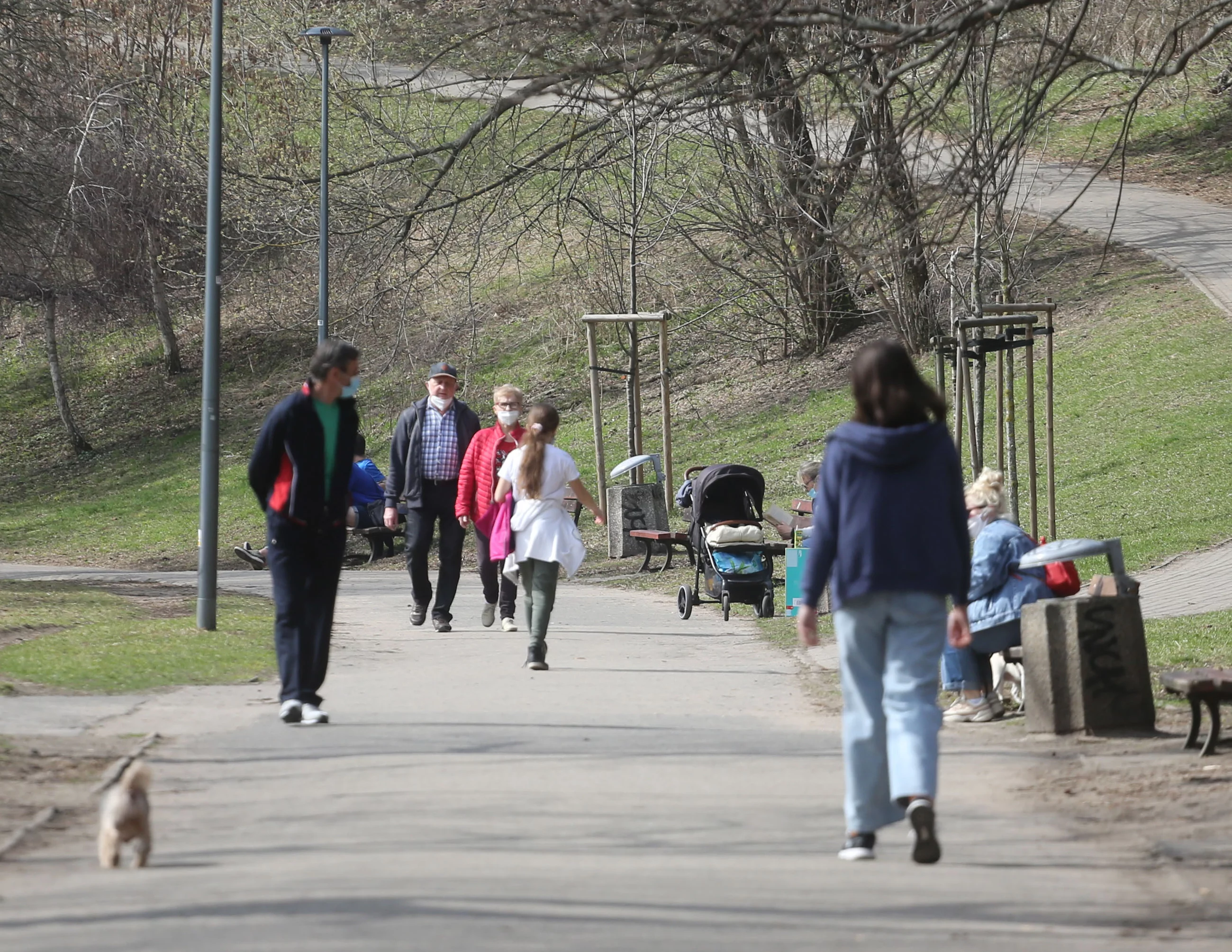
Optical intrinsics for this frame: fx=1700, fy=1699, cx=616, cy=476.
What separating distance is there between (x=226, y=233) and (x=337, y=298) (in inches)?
207

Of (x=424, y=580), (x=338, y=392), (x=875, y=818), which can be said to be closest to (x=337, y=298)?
(x=424, y=580)

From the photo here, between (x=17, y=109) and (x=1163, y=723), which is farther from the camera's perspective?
(x=17, y=109)

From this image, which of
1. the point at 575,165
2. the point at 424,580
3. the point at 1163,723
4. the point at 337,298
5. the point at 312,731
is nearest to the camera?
the point at 312,731

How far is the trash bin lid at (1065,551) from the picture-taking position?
27.6ft

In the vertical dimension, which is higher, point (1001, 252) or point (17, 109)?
point (17, 109)

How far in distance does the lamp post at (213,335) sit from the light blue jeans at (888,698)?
837 cm

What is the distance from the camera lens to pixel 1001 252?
17047 mm

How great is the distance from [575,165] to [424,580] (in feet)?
14.3

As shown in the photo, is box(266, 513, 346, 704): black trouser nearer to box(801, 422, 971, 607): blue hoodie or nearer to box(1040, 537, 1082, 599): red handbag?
box(801, 422, 971, 607): blue hoodie

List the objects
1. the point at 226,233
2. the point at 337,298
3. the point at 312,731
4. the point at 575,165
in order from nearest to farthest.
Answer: the point at 312,731 < the point at 575,165 < the point at 226,233 < the point at 337,298

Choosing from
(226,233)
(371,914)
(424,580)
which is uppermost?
(226,233)

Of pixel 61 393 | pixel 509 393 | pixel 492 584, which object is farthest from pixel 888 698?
pixel 61 393

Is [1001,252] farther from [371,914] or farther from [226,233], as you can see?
[371,914]

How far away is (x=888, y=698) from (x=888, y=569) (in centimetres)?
46
